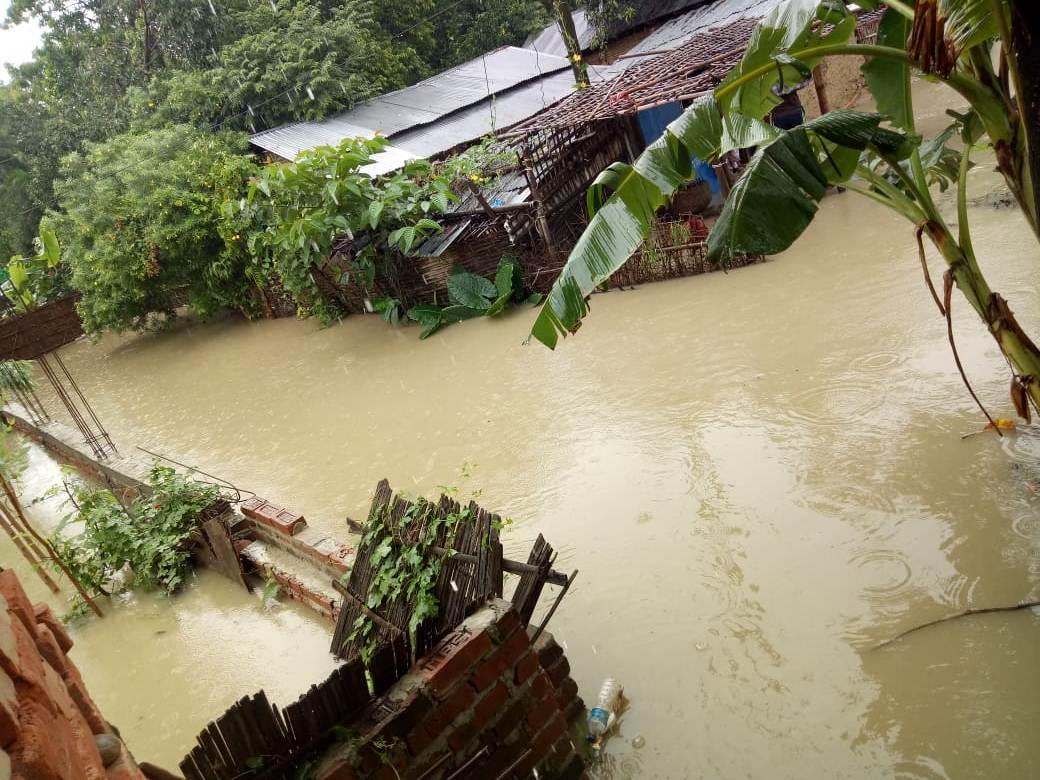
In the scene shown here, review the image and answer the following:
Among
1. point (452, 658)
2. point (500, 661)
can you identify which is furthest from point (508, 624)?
point (452, 658)

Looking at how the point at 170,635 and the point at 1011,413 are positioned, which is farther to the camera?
the point at 170,635

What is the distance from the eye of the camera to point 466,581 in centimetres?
329

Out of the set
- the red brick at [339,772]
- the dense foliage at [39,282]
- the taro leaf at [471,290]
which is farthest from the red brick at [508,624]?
the dense foliage at [39,282]

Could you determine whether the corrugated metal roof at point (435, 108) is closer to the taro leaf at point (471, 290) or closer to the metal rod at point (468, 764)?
the taro leaf at point (471, 290)

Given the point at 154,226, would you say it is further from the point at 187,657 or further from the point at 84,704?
the point at 84,704

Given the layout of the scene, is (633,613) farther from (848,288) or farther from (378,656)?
(848,288)

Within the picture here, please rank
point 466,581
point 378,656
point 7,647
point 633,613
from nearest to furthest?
point 7,647 → point 378,656 → point 466,581 → point 633,613

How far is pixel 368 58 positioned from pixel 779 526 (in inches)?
674

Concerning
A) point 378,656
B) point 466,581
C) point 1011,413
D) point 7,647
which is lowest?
point 1011,413

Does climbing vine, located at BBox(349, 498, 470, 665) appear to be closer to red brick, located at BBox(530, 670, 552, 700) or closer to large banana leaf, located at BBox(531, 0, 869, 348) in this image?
red brick, located at BBox(530, 670, 552, 700)

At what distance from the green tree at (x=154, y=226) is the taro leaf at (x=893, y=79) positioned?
485 inches

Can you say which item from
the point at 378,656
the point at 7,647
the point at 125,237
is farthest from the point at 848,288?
the point at 125,237

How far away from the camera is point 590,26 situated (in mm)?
21812

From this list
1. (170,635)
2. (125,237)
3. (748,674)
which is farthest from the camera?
(125,237)
